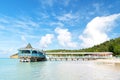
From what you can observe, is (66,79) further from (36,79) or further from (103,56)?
(103,56)

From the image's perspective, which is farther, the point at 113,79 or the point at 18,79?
the point at 18,79

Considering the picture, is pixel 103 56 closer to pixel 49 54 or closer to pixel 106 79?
pixel 49 54

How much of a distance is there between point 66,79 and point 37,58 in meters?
50.3

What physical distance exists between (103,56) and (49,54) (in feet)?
83.6

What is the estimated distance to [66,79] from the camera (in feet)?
68.4

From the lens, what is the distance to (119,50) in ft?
292

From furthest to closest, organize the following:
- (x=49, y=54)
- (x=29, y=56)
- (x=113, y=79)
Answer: (x=49, y=54), (x=29, y=56), (x=113, y=79)

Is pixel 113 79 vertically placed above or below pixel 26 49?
below

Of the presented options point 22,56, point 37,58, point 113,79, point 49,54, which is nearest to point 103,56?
point 49,54

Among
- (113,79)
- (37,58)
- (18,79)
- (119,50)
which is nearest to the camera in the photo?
(113,79)

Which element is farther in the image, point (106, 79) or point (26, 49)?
point (26, 49)

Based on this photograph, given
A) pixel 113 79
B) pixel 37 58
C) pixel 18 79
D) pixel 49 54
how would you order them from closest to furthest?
pixel 113 79 → pixel 18 79 → pixel 37 58 → pixel 49 54

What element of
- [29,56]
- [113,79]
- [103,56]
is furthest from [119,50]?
[113,79]

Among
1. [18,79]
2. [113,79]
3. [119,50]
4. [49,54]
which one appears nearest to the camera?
[113,79]
